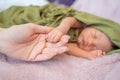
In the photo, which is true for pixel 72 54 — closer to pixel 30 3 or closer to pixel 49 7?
pixel 49 7

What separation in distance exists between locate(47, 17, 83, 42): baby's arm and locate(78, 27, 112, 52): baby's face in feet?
0.22

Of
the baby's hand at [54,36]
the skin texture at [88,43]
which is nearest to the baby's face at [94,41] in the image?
the skin texture at [88,43]

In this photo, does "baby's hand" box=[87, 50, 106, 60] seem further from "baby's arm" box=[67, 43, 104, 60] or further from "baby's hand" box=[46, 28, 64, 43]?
"baby's hand" box=[46, 28, 64, 43]

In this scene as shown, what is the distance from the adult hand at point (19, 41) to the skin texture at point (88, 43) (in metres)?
0.16

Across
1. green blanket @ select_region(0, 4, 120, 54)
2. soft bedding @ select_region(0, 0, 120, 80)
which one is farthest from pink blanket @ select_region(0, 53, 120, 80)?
green blanket @ select_region(0, 4, 120, 54)

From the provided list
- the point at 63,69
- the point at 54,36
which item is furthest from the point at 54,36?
the point at 63,69

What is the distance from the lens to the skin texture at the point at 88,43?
3.23 feet

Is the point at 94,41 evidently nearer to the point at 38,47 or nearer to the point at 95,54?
the point at 95,54

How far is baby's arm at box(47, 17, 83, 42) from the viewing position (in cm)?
88

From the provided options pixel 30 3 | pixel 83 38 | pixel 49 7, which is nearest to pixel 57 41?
pixel 83 38

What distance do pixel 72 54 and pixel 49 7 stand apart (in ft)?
1.01

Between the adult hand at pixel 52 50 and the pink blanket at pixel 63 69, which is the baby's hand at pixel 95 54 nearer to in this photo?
the pink blanket at pixel 63 69

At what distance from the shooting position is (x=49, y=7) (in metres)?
1.18

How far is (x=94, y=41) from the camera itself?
3.35 feet
